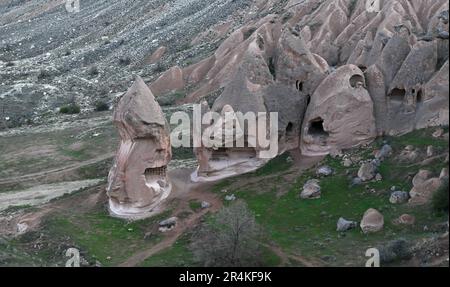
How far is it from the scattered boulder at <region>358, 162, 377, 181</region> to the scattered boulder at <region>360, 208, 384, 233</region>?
10.9 ft

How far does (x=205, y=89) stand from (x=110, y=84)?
1145 centimetres

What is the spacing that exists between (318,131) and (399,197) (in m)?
7.55

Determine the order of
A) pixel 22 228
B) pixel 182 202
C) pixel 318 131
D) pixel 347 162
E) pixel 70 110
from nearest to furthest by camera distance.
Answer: pixel 347 162, pixel 22 228, pixel 182 202, pixel 318 131, pixel 70 110

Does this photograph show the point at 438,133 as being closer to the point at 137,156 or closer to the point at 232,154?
the point at 232,154

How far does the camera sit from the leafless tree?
2512 cm

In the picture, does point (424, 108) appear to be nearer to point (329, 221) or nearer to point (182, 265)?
point (329, 221)

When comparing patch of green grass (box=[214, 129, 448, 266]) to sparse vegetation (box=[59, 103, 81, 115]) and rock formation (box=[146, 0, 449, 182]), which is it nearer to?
rock formation (box=[146, 0, 449, 182])

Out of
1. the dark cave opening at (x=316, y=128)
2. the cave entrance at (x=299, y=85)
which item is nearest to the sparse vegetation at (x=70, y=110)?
the cave entrance at (x=299, y=85)

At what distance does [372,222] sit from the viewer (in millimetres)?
26516

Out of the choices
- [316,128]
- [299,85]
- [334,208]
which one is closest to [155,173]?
[316,128]

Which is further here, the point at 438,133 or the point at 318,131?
the point at 318,131

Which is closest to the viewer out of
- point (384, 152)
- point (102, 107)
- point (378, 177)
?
point (378, 177)

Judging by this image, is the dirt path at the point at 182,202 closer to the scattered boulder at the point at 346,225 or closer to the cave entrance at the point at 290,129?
the cave entrance at the point at 290,129

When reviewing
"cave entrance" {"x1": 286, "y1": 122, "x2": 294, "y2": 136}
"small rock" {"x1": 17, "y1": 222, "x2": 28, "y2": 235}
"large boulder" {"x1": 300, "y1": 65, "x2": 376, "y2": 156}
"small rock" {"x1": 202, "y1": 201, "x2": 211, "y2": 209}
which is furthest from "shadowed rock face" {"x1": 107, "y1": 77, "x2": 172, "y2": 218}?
"large boulder" {"x1": 300, "y1": 65, "x2": 376, "y2": 156}
